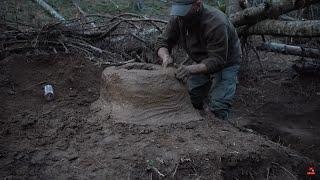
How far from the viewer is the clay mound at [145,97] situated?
434 cm

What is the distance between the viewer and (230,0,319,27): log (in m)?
6.22

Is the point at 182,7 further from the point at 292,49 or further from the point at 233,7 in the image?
the point at 292,49

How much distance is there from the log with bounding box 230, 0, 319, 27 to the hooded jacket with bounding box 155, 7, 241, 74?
149cm

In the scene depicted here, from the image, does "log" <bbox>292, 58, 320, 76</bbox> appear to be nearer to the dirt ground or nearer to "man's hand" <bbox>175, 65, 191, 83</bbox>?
the dirt ground

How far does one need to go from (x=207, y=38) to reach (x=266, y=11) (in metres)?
2.35

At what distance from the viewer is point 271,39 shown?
368 inches

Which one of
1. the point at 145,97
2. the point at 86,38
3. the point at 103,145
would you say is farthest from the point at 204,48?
the point at 86,38

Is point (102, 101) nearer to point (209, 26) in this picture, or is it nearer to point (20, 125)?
point (20, 125)

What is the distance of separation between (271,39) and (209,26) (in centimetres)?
505

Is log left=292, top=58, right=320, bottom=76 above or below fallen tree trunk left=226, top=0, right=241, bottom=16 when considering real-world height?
below

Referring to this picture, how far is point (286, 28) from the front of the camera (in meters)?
6.46

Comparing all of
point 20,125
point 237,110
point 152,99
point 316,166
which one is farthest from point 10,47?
point 316,166

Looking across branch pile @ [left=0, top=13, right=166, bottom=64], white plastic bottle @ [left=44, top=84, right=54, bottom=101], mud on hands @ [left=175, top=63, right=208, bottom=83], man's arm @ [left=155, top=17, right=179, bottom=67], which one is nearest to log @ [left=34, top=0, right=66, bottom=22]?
branch pile @ [left=0, top=13, right=166, bottom=64]

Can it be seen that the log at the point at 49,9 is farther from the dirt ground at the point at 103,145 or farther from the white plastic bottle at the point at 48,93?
the white plastic bottle at the point at 48,93
